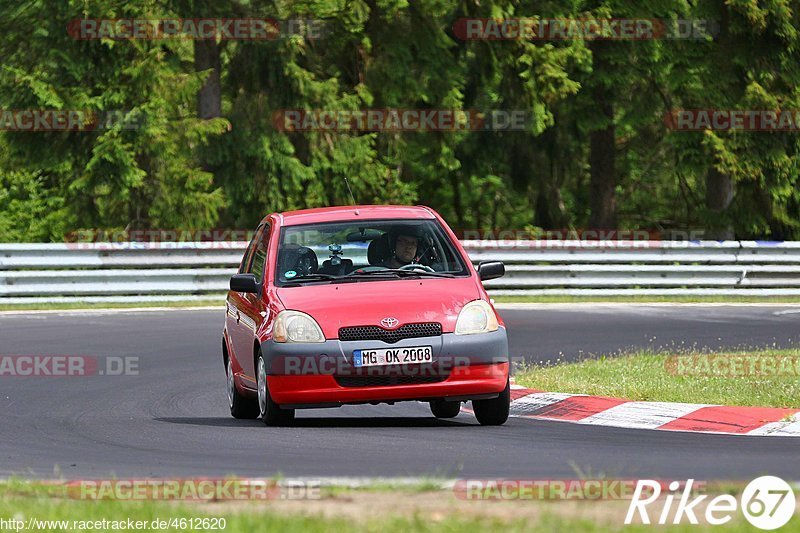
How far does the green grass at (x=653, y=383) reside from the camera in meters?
12.7

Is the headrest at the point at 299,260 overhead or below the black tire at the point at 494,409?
overhead

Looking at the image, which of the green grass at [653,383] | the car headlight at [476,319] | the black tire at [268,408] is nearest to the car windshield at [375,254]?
the car headlight at [476,319]

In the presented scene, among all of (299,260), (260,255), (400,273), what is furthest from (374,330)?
(260,255)

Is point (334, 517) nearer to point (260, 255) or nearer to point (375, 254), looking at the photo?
point (375, 254)

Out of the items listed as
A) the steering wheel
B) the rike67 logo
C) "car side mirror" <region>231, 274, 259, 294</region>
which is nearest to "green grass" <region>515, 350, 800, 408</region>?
the steering wheel

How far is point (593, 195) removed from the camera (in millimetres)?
38094

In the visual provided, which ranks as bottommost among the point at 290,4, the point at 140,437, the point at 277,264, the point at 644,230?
the point at 644,230

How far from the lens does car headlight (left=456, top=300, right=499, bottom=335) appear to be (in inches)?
442

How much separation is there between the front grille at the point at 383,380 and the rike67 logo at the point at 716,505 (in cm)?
364

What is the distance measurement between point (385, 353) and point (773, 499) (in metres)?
4.37

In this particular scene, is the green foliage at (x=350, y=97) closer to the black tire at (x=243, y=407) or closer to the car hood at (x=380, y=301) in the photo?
the black tire at (x=243, y=407)

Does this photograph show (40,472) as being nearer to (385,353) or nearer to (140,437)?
(140,437)

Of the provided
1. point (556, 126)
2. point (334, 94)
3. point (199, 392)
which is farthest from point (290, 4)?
point (199, 392)

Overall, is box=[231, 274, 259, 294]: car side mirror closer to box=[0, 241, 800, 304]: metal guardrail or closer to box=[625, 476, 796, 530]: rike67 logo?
box=[625, 476, 796, 530]: rike67 logo
